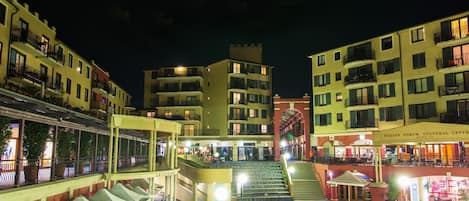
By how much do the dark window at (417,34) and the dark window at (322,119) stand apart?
1276cm

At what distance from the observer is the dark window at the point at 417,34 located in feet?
124

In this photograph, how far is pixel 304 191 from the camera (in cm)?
3547

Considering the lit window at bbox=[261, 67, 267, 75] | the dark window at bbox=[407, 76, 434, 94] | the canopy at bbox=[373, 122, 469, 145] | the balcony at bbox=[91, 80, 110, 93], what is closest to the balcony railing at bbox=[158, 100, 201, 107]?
the lit window at bbox=[261, 67, 267, 75]

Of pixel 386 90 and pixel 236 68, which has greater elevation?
pixel 236 68

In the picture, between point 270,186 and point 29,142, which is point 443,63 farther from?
point 29,142

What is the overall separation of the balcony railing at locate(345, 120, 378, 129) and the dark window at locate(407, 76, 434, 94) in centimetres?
494

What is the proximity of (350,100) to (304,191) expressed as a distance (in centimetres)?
1346

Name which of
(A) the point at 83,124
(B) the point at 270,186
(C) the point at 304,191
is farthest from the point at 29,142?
(C) the point at 304,191

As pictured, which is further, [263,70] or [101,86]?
[263,70]

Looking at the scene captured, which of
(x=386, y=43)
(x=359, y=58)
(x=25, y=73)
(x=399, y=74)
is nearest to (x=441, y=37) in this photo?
(x=399, y=74)

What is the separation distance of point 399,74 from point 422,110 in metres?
4.38

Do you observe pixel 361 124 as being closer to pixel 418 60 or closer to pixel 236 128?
pixel 418 60

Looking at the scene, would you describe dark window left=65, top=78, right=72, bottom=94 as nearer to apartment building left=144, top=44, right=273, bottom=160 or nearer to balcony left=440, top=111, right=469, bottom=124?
apartment building left=144, top=44, right=273, bottom=160

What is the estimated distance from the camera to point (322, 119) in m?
46.9
